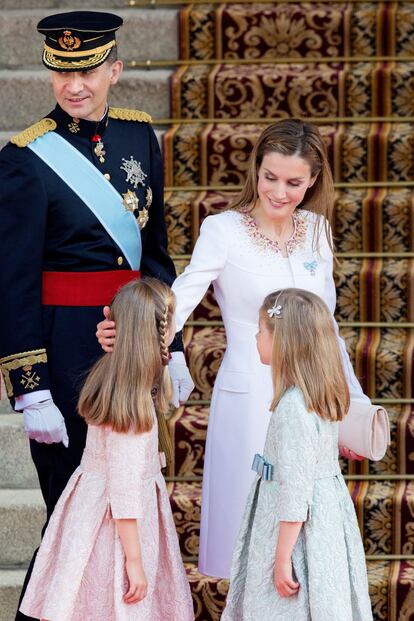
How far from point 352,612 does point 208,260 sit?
2.84ft

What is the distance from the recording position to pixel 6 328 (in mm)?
3451

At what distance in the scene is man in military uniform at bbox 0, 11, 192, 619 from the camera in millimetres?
3436

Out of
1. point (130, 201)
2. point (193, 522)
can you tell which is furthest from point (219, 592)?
point (130, 201)

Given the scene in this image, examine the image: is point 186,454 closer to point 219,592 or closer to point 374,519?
point 219,592

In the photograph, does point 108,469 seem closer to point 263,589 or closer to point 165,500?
point 165,500

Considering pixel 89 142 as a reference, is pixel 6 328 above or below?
below

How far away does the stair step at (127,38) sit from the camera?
18.2 feet

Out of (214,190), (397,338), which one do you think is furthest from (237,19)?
(397,338)

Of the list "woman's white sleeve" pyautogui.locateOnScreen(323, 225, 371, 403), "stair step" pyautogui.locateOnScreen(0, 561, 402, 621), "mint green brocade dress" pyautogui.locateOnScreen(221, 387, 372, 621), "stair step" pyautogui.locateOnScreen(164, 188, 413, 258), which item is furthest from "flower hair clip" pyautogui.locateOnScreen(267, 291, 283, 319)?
"stair step" pyautogui.locateOnScreen(164, 188, 413, 258)

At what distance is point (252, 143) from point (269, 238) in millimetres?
1556

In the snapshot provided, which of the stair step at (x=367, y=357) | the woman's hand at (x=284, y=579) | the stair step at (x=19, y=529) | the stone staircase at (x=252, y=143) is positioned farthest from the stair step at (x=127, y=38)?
the woman's hand at (x=284, y=579)

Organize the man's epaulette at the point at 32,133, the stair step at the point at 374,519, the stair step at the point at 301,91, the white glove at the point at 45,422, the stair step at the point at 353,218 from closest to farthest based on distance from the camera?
1. the white glove at the point at 45,422
2. the man's epaulette at the point at 32,133
3. the stair step at the point at 374,519
4. the stair step at the point at 353,218
5. the stair step at the point at 301,91

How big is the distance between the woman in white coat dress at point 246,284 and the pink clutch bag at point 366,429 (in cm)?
9

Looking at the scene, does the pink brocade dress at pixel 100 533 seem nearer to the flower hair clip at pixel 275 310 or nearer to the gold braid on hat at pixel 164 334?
the gold braid on hat at pixel 164 334
